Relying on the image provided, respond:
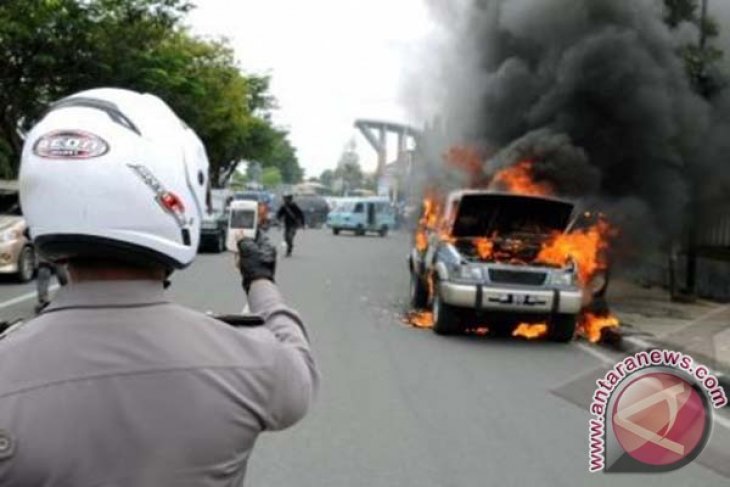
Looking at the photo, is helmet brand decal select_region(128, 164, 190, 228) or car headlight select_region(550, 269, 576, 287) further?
car headlight select_region(550, 269, 576, 287)

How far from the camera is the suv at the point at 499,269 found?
1044cm

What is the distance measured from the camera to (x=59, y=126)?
58.9 inches

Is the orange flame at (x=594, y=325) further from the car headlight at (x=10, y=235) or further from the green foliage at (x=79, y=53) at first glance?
the green foliage at (x=79, y=53)

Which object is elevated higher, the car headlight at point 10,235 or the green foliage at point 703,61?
the green foliage at point 703,61

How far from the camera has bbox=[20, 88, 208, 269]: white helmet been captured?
1477 mm

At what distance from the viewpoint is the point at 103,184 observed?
1480 mm

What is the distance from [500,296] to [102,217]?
30.2 feet

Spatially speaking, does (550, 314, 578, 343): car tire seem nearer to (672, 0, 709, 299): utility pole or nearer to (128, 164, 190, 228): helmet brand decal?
(672, 0, 709, 299): utility pole

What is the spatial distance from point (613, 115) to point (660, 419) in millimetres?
13826

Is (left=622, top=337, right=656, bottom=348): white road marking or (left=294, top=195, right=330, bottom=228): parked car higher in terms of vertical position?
(left=622, top=337, right=656, bottom=348): white road marking

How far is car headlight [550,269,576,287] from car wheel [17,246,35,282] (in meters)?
9.14

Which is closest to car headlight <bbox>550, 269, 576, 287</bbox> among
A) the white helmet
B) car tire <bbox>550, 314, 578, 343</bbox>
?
car tire <bbox>550, 314, 578, 343</bbox>

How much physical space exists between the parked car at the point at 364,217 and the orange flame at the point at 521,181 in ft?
86.8

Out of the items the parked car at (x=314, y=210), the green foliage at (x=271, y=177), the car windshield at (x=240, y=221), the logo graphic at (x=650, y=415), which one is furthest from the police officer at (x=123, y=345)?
the green foliage at (x=271, y=177)
